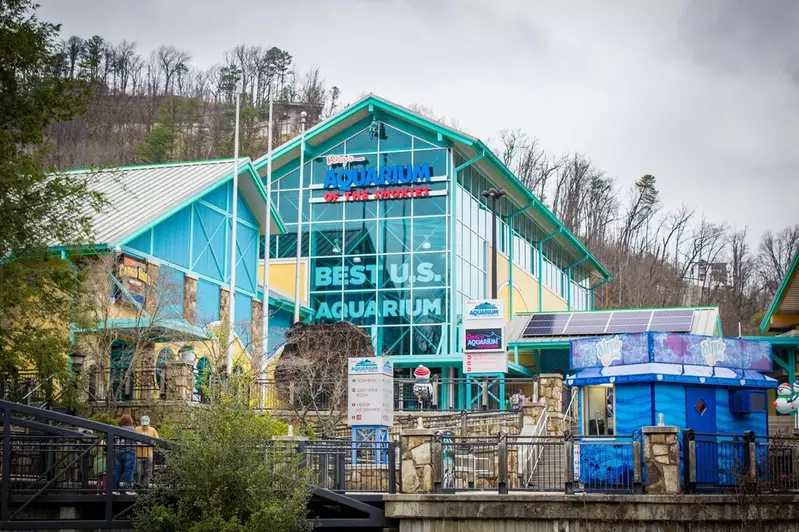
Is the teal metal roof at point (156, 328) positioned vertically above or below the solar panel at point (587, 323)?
below

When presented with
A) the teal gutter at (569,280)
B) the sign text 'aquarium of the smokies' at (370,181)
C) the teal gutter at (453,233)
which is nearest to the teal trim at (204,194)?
the sign text 'aquarium of the smokies' at (370,181)

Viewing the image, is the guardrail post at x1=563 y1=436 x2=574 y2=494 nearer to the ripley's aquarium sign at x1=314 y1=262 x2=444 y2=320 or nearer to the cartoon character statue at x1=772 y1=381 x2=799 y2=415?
the cartoon character statue at x1=772 y1=381 x2=799 y2=415

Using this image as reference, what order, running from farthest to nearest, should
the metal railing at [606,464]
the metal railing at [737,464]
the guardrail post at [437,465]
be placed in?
the guardrail post at [437,465] → the metal railing at [606,464] → the metal railing at [737,464]

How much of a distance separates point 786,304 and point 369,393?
3166 cm

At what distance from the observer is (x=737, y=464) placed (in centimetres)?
2052

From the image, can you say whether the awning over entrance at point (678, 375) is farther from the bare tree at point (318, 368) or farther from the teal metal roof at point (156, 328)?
the teal metal roof at point (156, 328)

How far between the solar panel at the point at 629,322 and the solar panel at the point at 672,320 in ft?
1.20

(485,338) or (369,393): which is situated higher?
(485,338)

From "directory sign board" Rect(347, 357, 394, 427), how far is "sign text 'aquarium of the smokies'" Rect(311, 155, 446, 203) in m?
26.8

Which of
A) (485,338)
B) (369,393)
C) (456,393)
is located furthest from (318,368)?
(456,393)

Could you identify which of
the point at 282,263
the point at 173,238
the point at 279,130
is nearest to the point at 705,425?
the point at 173,238

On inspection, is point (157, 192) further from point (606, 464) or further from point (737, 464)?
point (737, 464)

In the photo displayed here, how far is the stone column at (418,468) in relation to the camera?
835 inches

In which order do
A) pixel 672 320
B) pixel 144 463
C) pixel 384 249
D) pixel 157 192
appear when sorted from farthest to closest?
pixel 672 320
pixel 384 249
pixel 157 192
pixel 144 463
